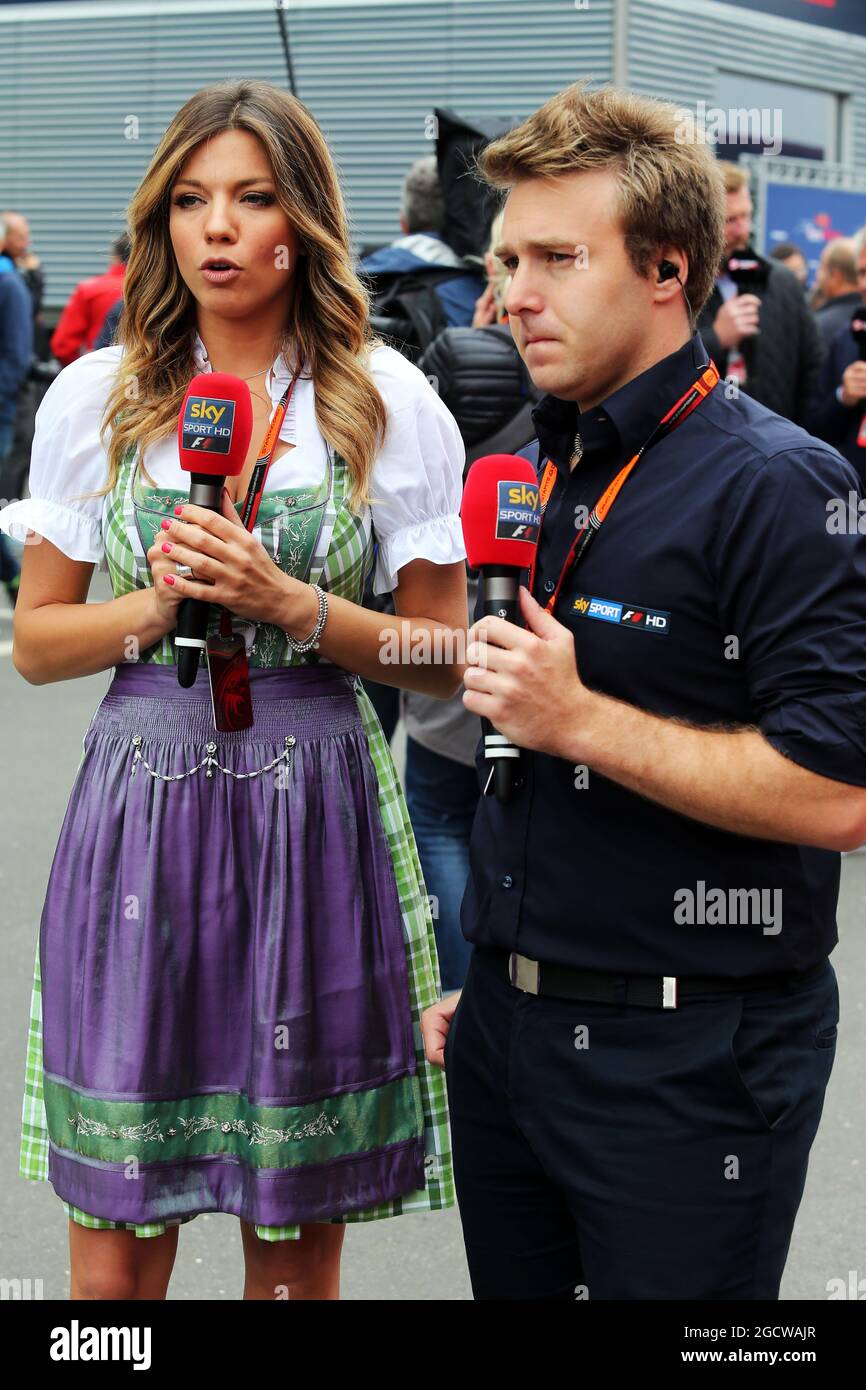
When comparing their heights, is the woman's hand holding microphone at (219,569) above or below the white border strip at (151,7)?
below

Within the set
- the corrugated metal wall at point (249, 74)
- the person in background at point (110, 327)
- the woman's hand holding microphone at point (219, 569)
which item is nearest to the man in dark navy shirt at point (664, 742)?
the woman's hand holding microphone at point (219, 569)

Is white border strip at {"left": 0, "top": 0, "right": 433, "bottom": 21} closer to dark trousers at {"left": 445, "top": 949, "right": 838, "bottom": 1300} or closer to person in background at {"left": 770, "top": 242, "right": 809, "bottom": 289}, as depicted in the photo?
person in background at {"left": 770, "top": 242, "right": 809, "bottom": 289}

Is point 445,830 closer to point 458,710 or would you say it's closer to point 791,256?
point 458,710

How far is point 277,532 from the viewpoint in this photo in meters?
2.42

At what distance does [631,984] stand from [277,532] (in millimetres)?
851

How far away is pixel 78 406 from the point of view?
251 cm

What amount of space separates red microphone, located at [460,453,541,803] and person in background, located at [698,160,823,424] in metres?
4.34

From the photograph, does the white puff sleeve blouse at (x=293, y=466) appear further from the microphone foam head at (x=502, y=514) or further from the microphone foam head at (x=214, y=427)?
the microphone foam head at (x=502, y=514)

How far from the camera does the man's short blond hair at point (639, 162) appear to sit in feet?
6.09

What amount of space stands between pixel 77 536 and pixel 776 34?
18365 mm

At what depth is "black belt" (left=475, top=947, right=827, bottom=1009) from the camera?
1899 millimetres

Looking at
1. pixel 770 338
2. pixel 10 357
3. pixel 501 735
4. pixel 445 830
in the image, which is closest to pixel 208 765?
pixel 501 735

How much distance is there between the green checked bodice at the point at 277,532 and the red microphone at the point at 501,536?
504mm

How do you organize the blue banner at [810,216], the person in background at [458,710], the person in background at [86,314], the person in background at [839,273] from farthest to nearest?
the blue banner at [810,216] → the person in background at [86,314] → the person in background at [839,273] → the person in background at [458,710]
